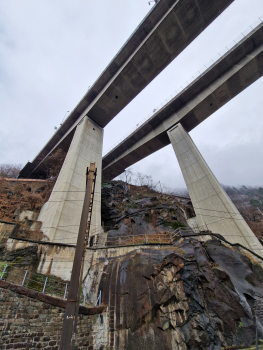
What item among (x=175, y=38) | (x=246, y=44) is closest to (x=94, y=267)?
(x=175, y=38)

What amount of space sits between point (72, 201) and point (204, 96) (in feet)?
66.7

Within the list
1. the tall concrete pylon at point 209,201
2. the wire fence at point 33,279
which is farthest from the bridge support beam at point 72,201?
the tall concrete pylon at point 209,201

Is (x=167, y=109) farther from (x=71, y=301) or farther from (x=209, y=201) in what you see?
(x=71, y=301)

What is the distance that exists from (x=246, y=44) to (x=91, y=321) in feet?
93.4

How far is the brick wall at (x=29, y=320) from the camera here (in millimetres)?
6500

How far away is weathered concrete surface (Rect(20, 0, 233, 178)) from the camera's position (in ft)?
63.9

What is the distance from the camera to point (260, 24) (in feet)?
60.3

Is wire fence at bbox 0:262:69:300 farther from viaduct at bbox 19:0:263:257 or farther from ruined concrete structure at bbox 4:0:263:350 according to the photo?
viaduct at bbox 19:0:263:257

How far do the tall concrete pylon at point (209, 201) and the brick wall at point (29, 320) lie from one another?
523 inches

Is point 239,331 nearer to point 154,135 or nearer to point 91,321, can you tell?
point 91,321

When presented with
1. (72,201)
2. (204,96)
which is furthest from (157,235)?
(204,96)

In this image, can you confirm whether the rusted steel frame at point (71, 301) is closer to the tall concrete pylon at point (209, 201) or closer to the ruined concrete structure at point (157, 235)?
the ruined concrete structure at point (157, 235)

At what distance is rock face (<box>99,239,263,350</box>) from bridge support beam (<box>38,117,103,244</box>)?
5327 mm

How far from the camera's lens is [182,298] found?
891cm
